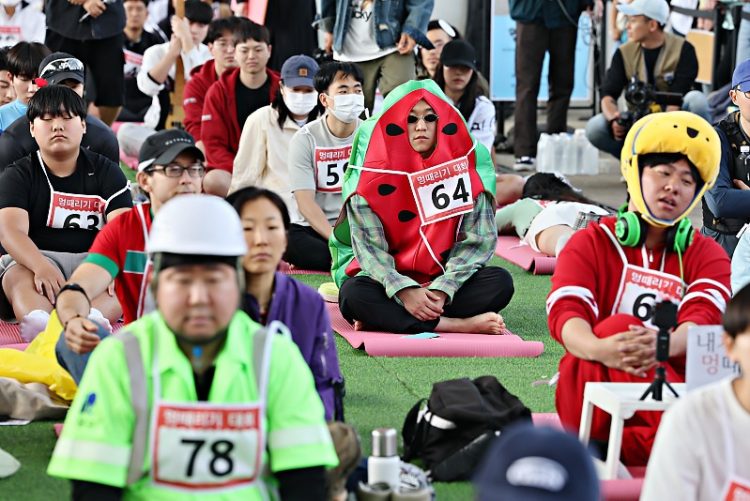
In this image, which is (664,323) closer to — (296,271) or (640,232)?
(640,232)

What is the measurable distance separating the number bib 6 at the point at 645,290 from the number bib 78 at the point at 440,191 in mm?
1919

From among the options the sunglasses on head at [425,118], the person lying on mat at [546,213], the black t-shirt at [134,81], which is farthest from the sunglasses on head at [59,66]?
the black t-shirt at [134,81]

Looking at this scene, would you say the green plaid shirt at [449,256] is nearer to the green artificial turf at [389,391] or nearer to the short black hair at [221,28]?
the green artificial turf at [389,391]

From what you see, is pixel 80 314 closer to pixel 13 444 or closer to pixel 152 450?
pixel 13 444

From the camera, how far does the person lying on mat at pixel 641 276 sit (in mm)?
4059

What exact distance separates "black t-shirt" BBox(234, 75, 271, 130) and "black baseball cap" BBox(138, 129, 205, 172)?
4.10 m

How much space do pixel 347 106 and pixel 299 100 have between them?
0.79 m

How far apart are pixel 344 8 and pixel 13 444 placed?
586 centimetres

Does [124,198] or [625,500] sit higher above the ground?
[124,198]

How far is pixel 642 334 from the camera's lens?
13.1 feet

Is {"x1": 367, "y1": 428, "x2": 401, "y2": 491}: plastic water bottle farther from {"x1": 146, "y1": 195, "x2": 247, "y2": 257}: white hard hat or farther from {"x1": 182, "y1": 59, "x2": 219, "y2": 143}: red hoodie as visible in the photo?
{"x1": 182, "y1": 59, "x2": 219, "y2": 143}: red hoodie

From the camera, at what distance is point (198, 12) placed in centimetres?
1143

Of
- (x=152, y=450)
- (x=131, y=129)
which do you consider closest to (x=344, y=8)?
(x=131, y=129)

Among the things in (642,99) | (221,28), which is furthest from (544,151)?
(221,28)
